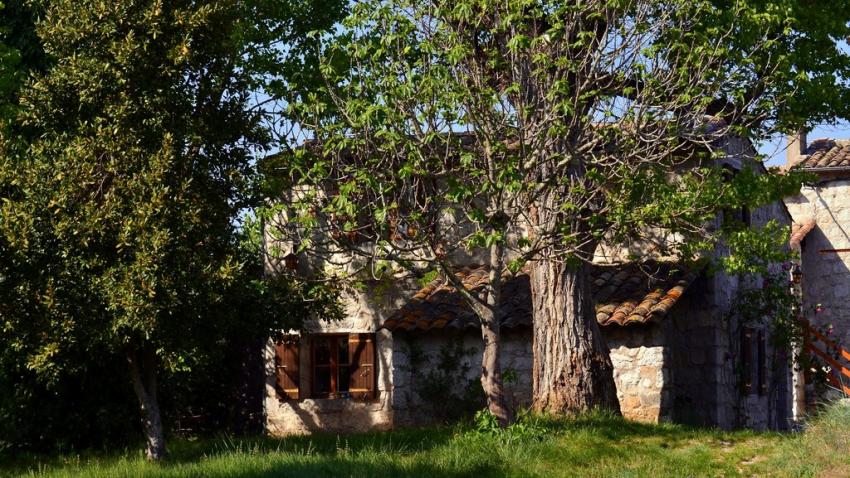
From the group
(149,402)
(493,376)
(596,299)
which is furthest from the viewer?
(596,299)

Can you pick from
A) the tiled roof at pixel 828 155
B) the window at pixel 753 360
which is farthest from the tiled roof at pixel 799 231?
the window at pixel 753 360

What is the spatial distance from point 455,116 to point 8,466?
763 cm

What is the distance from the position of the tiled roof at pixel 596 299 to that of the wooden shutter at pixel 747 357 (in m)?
2.48

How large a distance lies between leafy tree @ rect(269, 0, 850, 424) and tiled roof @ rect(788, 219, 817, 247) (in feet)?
32.2

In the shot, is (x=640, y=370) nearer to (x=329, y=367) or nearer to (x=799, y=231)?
(x=329, y=367)

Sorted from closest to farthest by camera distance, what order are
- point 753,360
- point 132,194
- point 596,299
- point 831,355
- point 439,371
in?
point 132,194 < point 596,299 < point 439,371 < point 753,360 < point 831,355

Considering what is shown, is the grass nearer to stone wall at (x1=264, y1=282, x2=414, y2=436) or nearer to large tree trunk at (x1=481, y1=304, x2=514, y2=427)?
large tree trunk at (x1=481, y1=304, x2=514, y2=427)

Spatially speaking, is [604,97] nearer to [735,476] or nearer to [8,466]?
[735,476]

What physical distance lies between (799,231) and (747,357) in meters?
6.65

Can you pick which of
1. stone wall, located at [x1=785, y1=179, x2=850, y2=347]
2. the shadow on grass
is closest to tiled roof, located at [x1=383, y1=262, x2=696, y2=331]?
the shadow on grass

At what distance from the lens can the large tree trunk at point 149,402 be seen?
42.9 ft

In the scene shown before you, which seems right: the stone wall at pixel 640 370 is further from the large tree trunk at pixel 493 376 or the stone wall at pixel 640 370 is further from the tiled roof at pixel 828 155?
the tiled roof at pixel 828 155

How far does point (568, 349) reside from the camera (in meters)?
14.9

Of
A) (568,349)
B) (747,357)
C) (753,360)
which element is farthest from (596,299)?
(753,360)
